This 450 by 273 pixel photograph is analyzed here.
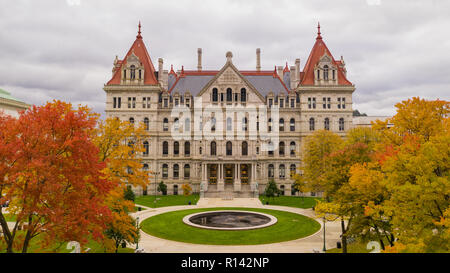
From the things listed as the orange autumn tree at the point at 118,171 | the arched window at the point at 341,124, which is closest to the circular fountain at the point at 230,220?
the orange autumn tree at the point at 118,171

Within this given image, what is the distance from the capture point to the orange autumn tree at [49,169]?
35.7 ft

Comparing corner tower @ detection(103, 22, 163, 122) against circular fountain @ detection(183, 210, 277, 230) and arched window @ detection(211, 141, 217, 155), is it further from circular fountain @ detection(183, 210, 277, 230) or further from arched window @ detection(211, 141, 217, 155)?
circular fountain @ detection(183, 210, 277, 230)

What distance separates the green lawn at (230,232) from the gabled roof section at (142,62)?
32.3m

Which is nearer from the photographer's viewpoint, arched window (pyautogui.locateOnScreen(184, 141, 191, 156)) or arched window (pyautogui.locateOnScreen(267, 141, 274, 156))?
arched window (pyautogui.locateOnScreen(267, 141, 274, 156))

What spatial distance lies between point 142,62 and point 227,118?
22.0 metres

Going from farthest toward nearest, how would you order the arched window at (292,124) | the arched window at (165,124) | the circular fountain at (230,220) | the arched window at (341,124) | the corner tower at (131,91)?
the arched window at (292,124) < the arched window at (165,124) < the arched window at (341,124) < the corner tower at (131,91) < the circular fountain at (230,220)

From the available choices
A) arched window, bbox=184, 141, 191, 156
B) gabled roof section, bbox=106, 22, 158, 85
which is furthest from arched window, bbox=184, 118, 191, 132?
gabled roof section, bbox=106, 22, 158, 85

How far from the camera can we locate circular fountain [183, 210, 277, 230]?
94.9 ft

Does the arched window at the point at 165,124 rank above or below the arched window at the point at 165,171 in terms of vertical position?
above

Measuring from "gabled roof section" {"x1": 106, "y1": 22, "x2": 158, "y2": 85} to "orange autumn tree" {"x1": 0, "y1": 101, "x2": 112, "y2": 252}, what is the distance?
42927mm

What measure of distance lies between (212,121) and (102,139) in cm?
3403

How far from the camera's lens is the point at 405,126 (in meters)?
16.9

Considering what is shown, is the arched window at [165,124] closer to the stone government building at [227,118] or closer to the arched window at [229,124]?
the stone government building at [227,118]

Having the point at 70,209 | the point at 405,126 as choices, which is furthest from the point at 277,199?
the point at 70,209
